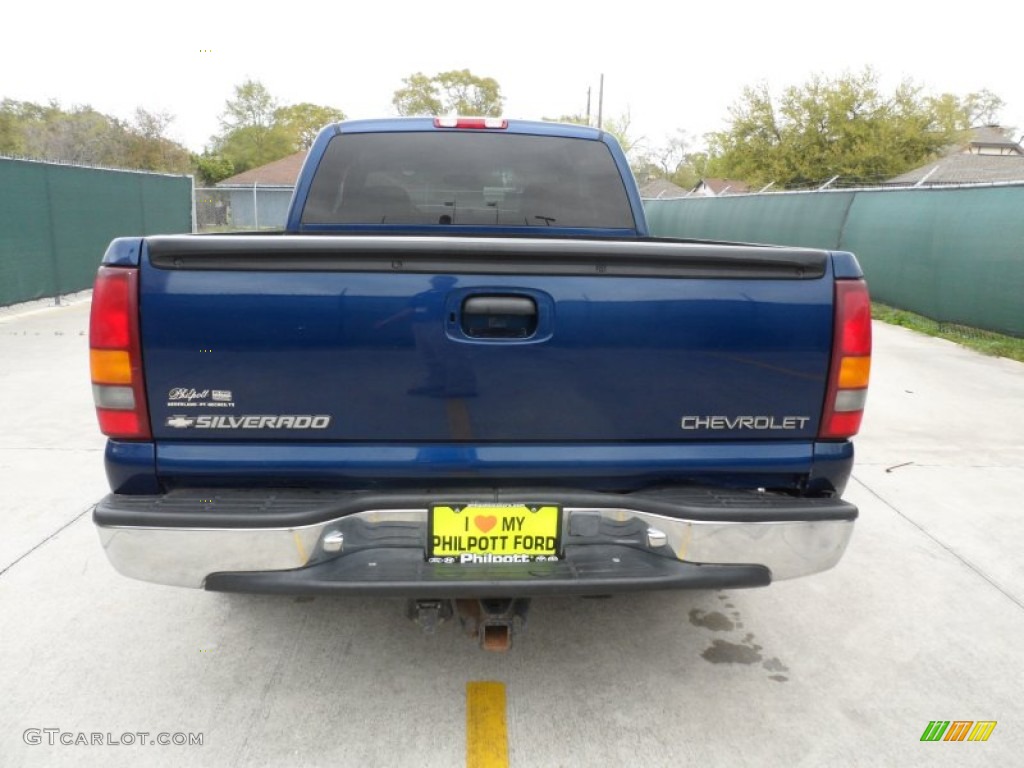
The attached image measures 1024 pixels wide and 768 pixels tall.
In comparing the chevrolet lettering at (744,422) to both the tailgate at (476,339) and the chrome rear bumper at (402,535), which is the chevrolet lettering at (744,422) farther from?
the chrome rear bumper at (402,535)

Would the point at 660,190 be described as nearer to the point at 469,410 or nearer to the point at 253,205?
the point at 253,205

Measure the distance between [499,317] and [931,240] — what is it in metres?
11.2

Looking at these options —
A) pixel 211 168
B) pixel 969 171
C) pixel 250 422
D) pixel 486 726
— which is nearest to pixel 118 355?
pixel 250 422

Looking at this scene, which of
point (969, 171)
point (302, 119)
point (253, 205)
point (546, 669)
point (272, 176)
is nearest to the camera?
point (546, 669)

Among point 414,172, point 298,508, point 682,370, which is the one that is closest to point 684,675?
point 682,370

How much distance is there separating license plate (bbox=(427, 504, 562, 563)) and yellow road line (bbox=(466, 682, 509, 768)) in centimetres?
65

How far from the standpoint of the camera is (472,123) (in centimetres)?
399

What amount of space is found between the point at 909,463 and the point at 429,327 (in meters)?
4.47

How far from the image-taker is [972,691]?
9.32 feet

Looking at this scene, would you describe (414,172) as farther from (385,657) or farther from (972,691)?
(972,691)

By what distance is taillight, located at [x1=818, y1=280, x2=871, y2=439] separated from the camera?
2.35 metres

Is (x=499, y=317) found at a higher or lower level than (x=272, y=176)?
lower

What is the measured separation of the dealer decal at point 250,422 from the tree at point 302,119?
70.9 m
